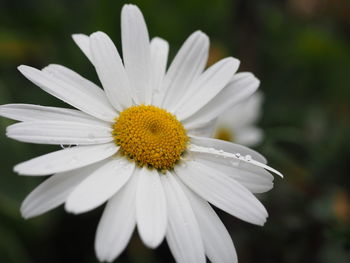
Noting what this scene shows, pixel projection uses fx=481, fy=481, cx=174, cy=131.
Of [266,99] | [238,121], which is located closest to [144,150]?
[238,121]

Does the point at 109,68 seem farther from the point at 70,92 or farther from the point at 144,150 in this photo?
the point at 144,150

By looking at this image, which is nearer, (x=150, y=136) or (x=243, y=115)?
(x=150, y=136)

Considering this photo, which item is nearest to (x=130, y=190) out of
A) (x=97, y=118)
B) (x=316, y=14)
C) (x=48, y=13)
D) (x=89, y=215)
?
(x=97, y=118)

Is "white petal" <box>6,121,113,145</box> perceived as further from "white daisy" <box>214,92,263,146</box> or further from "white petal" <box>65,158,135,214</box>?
"white daisy" <box>214,92,263,146</box>

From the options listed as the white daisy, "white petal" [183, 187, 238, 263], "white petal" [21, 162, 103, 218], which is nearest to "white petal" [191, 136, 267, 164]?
"white petal" [183, 187, 238, 263]

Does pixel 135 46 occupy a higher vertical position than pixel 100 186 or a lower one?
higher

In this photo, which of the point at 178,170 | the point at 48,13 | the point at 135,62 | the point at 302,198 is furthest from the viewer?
the point at 48,13

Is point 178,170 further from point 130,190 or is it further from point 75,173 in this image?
point 75,173
